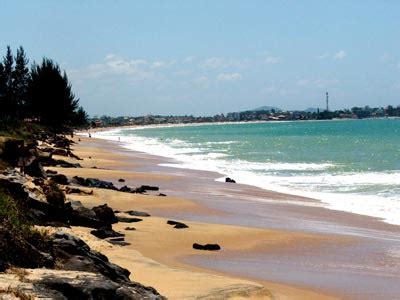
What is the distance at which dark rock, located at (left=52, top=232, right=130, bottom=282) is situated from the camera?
306 inches

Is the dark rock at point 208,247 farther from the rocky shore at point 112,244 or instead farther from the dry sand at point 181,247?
the dry sand at point 181,247

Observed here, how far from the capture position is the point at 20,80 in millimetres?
77125

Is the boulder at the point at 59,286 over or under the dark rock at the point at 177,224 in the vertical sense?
over

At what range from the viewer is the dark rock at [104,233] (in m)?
12.6

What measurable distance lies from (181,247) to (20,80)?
6834 cm

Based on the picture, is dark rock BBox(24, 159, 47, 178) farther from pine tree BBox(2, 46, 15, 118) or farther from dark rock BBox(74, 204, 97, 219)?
pine tree BBox(2, 46, 15, 118)

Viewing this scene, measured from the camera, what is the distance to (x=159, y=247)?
43.9 ft

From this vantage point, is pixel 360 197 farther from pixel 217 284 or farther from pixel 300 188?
pixel 217 284

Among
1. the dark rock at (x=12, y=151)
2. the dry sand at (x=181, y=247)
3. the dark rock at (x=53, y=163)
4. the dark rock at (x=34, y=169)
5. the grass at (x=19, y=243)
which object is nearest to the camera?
the grass at (x=19, y=243)

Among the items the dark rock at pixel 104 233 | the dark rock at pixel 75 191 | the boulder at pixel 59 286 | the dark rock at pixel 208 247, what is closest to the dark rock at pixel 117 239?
the dark rock at pixel 104 233

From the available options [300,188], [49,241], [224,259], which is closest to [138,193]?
[300,188]

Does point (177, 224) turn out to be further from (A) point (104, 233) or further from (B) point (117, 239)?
(A) point (104, 233)

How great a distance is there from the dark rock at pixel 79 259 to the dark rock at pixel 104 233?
419 cm

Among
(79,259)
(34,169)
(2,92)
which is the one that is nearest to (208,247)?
(79,259)
